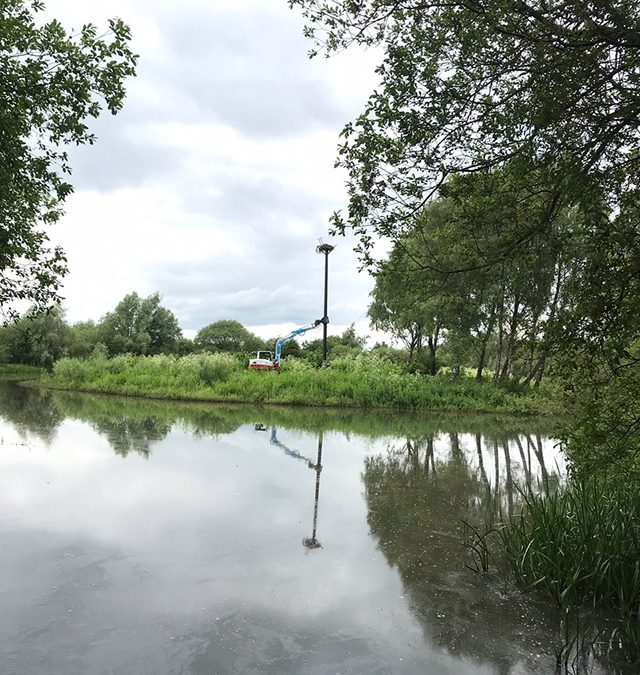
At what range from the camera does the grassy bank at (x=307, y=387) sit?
22.2 meters

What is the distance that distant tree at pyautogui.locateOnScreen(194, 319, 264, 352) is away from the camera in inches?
2864

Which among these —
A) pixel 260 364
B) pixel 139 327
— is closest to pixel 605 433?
pixel 260 364

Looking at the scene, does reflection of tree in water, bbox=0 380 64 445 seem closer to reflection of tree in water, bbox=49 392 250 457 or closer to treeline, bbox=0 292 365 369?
reflection of tree in water, bbox=49 392 250 457

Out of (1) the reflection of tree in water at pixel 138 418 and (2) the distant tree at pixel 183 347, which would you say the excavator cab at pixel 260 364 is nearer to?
(1) the reflection of tree in water at pixel 138 418

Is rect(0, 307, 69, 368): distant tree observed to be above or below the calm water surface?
above

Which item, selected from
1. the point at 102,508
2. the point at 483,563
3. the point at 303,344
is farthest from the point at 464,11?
the point at 303,344

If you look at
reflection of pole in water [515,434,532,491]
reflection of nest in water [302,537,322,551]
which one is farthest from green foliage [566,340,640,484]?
reflection of pole in water [515,434,532,491]

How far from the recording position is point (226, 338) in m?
73.4

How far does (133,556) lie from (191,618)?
57.4 inches

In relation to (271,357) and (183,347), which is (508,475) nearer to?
(271,357)

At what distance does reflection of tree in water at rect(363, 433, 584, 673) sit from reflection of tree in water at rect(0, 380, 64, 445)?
→ 25.5 feet

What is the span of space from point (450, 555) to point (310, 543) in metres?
1.50

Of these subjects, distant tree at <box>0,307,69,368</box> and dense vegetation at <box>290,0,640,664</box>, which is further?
distant tree at <box>0,307,69,368</box>

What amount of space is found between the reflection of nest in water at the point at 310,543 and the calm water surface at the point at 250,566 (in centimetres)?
2
